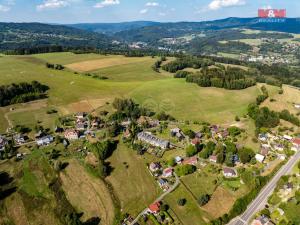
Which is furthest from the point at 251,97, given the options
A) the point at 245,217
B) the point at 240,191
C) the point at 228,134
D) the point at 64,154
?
the point at 64,154

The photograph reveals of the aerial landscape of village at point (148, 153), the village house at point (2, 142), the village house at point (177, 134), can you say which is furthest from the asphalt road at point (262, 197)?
the village house at point (2, 142)

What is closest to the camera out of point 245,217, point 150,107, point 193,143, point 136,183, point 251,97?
point 245,217

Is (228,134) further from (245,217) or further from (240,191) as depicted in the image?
(245,217)

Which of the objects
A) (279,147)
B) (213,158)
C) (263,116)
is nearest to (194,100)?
(263,116)

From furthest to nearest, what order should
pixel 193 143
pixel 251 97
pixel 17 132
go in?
pixel 251 97 → pixel 17 132 → pixel 193 143

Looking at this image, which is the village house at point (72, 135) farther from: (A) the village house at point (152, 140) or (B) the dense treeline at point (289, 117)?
(B) the dense treeline at point (289, 117)
